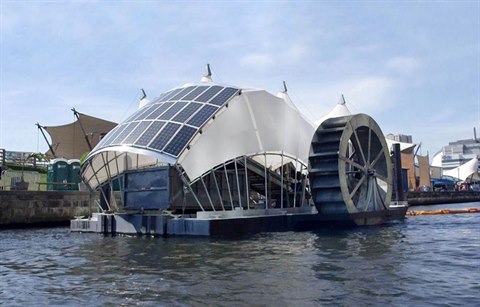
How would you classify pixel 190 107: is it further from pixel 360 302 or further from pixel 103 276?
pixel 360 302

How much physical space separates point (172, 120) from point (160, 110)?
237 cm

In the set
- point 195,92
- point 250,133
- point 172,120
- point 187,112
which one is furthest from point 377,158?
point 172,120

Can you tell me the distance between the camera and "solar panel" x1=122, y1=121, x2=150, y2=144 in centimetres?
3030

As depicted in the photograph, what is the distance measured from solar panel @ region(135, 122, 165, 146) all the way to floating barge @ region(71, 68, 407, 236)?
0.25ft

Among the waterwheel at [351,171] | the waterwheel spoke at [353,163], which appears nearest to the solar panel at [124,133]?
the waterwheel at [351,171]

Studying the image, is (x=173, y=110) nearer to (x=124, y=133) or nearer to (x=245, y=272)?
(x=124, y=133)

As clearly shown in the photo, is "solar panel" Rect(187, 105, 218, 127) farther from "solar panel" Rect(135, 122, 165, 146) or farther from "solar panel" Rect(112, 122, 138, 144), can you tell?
"solar panel" Rect(112, 122, 138, 144)

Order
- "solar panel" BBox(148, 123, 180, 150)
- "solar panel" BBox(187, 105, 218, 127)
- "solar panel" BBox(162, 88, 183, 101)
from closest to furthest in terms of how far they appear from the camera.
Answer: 1. "solar panel" BBox(148, 123, 180, 150)
2. "solar panel" BBox(187, 105, 218, 127)
3. "solar panel" BBox(162, 88, 183, 101)

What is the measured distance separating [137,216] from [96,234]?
3596 millimetres

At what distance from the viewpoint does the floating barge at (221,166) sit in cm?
2964

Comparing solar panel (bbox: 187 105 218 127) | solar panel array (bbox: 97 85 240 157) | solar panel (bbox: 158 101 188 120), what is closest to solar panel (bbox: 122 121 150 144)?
solar panel array (bbox: 97 85 240 157)

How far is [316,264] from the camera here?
18266mm

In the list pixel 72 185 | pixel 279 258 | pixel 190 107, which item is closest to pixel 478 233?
pixel 279 258

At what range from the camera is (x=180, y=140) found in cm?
→ 2909
